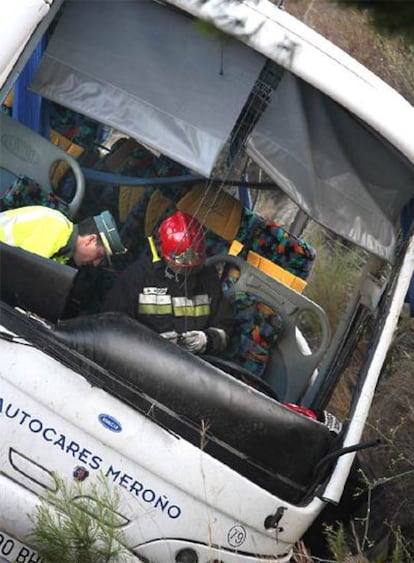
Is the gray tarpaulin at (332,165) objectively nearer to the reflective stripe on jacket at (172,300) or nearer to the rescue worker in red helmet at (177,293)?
the rescue worker in red helmet at (177,293)

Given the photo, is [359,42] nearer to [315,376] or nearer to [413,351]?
[413,351]

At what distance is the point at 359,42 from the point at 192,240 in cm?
593

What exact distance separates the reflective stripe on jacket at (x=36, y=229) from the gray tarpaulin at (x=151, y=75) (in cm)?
55

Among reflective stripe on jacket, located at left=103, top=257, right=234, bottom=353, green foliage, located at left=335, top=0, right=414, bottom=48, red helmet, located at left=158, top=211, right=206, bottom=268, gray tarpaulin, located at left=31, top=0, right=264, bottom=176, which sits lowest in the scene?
reflective stripe on jacket, located at left=103, top=257, right=234, bottom=353

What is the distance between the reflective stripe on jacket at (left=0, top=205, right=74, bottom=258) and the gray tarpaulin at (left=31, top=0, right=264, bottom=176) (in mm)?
551

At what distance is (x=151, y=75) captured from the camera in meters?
5.73

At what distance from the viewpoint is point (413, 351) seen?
27.7 feet

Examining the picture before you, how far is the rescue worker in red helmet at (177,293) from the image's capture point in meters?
6.48

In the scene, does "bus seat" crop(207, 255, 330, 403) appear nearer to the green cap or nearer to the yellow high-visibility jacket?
the green cap

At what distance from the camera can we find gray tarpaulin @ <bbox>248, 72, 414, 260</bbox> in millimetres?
5668

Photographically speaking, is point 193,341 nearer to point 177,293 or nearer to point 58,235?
point 177,293

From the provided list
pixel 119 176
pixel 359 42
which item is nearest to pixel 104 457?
pixel 119 176

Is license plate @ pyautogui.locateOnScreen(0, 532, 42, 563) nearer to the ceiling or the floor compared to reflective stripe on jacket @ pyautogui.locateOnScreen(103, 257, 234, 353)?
nearer to the floor

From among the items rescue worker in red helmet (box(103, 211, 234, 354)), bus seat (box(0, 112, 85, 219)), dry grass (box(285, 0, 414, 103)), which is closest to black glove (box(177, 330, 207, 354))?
rescue worker in red helmet (box(103, 211, 234, 354))
